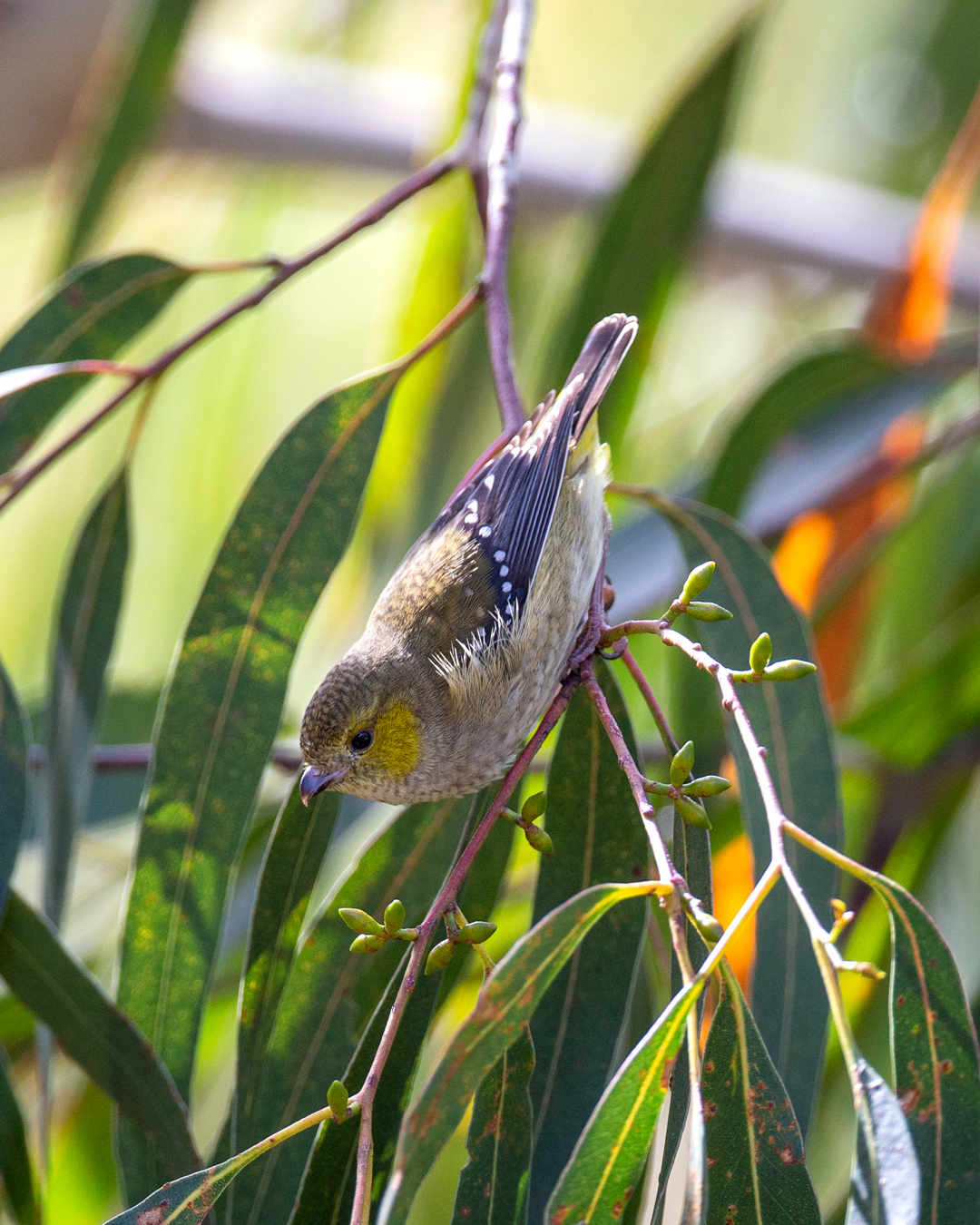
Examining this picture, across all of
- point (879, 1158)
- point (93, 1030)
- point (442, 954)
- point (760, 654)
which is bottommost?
point (93, 1030)

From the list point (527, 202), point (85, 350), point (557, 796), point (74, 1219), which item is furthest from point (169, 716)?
point (527, 202)

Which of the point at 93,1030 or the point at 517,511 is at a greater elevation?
the point at 517,511

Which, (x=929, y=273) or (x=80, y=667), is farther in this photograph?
(x=929, y=273)

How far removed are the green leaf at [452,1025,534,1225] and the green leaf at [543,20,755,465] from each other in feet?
5.09

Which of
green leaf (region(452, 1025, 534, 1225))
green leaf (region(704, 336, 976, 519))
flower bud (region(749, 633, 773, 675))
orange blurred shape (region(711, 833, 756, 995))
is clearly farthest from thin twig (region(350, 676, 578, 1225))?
green leaf (region(704, 336, 976, 519))

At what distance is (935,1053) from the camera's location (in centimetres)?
115

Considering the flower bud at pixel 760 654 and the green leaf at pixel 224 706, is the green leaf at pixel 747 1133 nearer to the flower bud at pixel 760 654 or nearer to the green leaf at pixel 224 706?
the flower bud at pixel 760 654

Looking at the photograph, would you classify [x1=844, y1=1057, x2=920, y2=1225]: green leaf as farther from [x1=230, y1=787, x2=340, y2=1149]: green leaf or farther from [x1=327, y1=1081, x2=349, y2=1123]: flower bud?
[x1=230, y1=787, x2=340, y2=1149]: green leaf

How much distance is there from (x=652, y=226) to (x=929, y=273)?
672 millimetres

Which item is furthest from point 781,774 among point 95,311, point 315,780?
point 95,311

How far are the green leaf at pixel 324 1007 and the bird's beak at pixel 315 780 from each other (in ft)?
0.36

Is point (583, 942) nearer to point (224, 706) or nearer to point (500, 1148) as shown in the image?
point (500, 1148)

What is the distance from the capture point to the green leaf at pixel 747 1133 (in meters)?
1.10

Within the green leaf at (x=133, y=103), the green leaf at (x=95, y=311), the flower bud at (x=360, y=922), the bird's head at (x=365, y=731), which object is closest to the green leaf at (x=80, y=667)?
the green leaf at (x=95, y=311)
